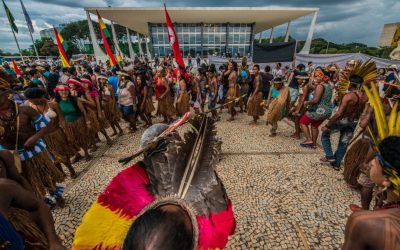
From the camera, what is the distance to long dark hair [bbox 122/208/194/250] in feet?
2.49

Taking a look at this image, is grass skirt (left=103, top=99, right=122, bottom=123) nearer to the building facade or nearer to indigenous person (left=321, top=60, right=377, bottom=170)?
indigenous person (left=321, top=60, right=377, bottom=170)

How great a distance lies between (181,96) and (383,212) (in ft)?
19.5

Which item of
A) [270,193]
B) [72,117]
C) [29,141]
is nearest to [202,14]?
[72,117]

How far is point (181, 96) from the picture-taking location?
6559 millimetres

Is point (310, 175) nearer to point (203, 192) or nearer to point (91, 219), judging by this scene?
point (203, 192)

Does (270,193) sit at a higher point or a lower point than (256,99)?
lower

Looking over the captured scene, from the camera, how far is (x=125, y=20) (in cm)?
2694

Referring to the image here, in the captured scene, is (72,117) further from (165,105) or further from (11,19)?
(11,19)

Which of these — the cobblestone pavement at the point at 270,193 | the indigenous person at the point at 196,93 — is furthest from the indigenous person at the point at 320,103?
the indigenous person at the point at 196,93

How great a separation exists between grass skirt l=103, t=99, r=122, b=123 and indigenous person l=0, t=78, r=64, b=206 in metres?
2.90

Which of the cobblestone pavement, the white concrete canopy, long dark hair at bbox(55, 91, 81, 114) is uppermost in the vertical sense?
the white concrete canopy

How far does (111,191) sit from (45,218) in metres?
0.82

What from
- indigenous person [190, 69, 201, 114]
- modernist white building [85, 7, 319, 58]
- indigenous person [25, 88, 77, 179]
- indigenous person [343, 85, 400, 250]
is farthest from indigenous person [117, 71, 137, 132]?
modernist white building [85, 7, 319, 58]

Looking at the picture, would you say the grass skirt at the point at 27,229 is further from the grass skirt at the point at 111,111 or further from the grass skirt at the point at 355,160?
the grass skirt at the point at 111,111
